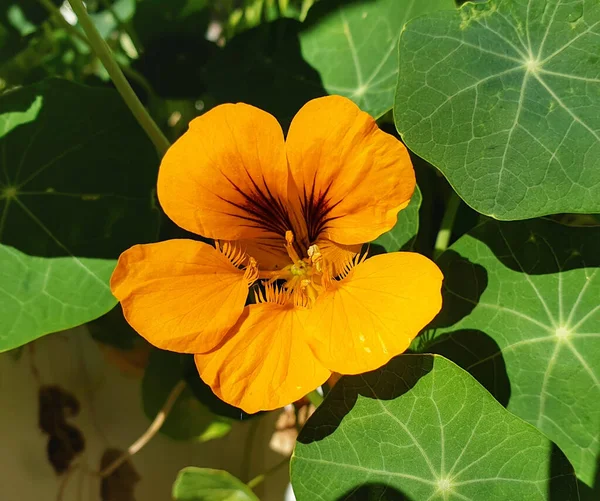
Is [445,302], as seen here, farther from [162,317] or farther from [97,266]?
[97,266]

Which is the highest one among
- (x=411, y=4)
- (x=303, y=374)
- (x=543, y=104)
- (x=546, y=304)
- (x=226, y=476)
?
(x=411, y=4)

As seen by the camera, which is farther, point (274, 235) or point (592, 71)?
point (274, 235)

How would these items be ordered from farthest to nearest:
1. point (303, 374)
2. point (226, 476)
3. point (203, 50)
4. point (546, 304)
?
1. point (203, 50)
2. point (226, 476)
3. point (546, 304)
4. point (303, 374)

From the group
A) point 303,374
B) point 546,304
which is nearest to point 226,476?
point 303,374

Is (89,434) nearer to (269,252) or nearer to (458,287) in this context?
(269,252)

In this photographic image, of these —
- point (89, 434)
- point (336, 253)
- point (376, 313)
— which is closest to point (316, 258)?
point (336, 253)
